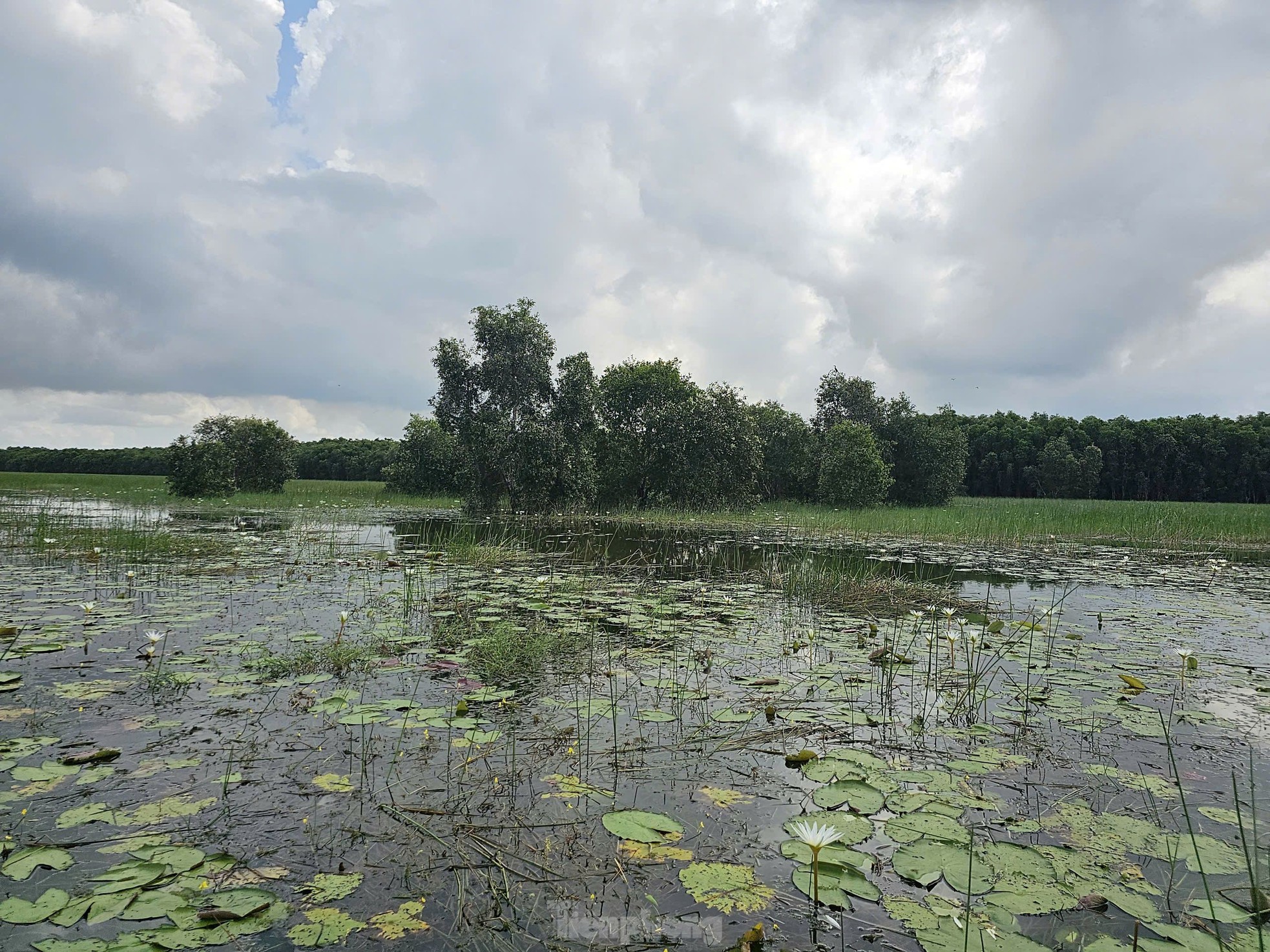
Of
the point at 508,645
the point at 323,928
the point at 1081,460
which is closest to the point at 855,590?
the point at 508,645

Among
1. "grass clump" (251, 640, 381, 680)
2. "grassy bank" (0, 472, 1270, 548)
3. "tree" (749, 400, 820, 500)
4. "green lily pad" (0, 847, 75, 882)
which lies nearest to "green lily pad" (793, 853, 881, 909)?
"green lily pad" (0, 847, 75, 882)

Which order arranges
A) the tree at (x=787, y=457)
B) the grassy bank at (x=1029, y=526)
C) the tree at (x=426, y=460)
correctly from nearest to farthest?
the grassy bank at (x=1029, y=526), the tree at (x=426, y=460), the tree at (x=787, y=457)

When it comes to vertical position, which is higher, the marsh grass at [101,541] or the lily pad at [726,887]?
the marsh grass at [101,541]

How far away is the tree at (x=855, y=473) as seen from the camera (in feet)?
102

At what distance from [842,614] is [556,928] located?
5.57m

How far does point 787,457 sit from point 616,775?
36.4m

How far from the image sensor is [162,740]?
3346 millimetres

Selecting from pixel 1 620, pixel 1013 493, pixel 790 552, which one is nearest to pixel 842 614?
pixel 790 552

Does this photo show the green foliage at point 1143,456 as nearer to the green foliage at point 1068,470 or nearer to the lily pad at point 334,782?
the green foliage at point 1068,470

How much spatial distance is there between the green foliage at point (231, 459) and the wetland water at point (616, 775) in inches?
975

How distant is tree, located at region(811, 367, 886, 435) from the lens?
43.4 metres

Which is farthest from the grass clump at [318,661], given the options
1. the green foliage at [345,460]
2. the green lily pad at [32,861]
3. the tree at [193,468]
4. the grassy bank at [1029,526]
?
→ the green foliage at [345,460]

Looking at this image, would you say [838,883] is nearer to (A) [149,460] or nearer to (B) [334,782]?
(B) [334,782]

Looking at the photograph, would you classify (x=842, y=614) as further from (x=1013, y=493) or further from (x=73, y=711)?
(x=1013, y=493)
